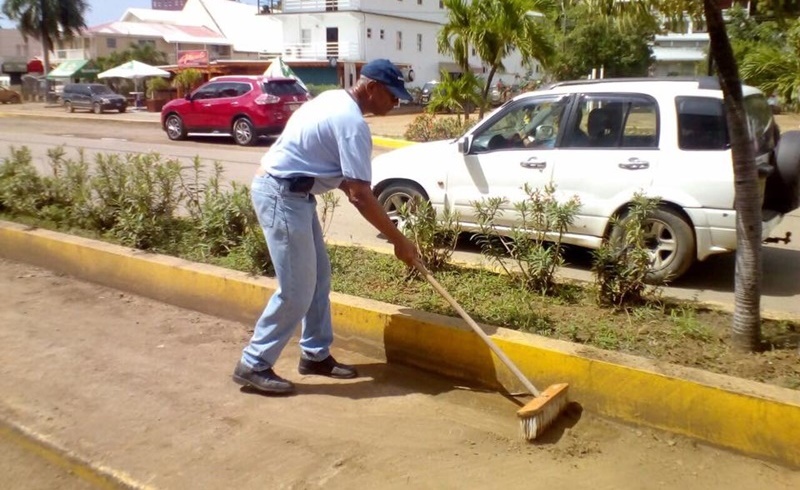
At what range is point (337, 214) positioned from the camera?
1012 cm

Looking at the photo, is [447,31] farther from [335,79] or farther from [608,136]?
[335,79]

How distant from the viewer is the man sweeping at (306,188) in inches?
158

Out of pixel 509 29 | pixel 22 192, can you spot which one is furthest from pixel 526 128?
pixel 509 29

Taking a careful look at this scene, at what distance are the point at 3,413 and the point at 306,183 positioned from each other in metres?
2.03

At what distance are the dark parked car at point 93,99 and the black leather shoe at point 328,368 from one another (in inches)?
1442

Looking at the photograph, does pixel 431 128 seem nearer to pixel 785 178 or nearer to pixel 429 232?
pixel 785 178

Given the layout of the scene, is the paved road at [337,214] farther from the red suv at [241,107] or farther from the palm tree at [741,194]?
the palm tree at [741,194]

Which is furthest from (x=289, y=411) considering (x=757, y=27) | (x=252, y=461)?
(x=757, y=27)

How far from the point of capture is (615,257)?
16.0ft

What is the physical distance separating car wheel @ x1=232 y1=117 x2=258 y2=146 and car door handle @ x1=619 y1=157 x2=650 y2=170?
14394 millimetres

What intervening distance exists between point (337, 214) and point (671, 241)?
15.6ft

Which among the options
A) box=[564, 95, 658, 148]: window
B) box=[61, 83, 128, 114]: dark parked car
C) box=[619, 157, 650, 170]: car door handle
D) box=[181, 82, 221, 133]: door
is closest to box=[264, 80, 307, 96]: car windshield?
box=[181, 82, 221, 133]: door

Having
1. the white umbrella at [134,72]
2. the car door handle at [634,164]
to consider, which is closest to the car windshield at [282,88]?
the car door handle at [634,164]

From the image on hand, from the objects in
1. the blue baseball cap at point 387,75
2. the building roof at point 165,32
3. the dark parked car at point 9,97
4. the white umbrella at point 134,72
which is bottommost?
the blue baseball cap at point 387,75
